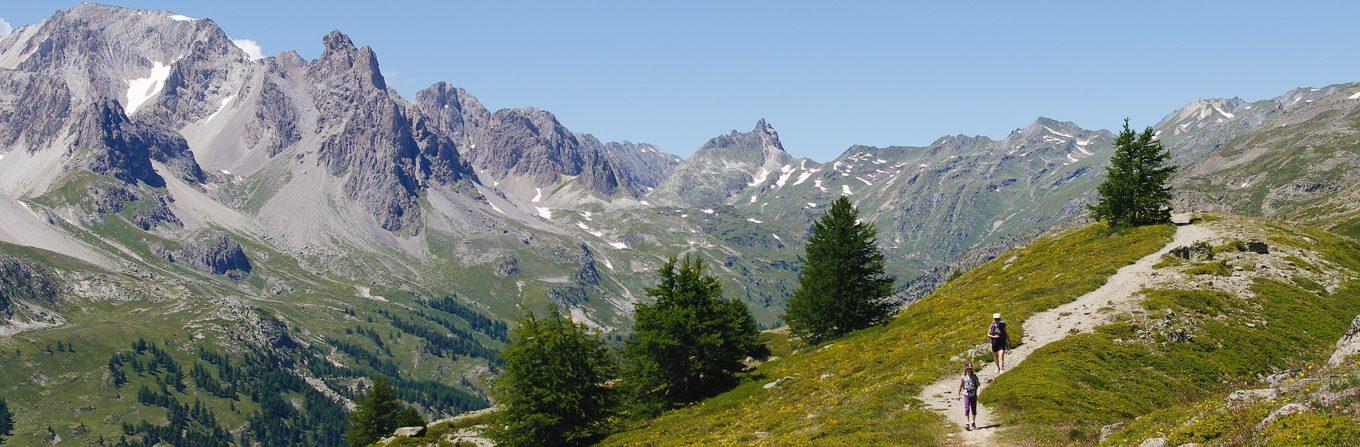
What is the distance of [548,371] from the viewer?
170 feet

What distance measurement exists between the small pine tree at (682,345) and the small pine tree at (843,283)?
33.0 ft

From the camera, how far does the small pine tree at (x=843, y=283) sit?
68375 mm

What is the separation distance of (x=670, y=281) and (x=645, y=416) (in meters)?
11.0

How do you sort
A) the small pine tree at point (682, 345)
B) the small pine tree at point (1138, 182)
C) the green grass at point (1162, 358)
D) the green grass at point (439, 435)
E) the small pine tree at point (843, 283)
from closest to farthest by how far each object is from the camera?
the green grass at point (1162, 358)
the small pine tree at point (682, 345)
the small pine tree at point (843, 283)
the small pine tree at point (1138, 182)
the green grass at point (439, 435)

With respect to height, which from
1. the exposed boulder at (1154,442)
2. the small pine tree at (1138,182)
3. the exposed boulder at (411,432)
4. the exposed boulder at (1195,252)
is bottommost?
the exposed boulder at (411,432)

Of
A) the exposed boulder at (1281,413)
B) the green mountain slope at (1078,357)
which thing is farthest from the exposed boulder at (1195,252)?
the exposed boulder at (1281,413)

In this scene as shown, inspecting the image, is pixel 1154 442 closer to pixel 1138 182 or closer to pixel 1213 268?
pixel 1213 268

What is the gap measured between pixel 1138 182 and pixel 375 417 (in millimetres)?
93315

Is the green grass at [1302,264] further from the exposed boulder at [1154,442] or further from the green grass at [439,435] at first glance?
the green grass at [439,435]

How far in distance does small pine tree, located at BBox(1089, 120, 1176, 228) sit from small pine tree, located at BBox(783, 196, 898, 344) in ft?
77.9

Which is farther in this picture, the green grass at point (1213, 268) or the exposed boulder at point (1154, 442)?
the green grass at point (1213, 268)

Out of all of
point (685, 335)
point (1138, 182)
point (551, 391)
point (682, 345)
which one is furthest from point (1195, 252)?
point (551, 391)

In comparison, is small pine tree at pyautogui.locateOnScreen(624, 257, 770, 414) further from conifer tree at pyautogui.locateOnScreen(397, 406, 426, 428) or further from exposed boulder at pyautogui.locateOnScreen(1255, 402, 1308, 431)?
conifer tree at pyautogui.locateOnScreen(397, 406, 426, 428)

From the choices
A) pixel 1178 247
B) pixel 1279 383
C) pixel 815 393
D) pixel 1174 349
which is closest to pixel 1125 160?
pixel 1178 247
